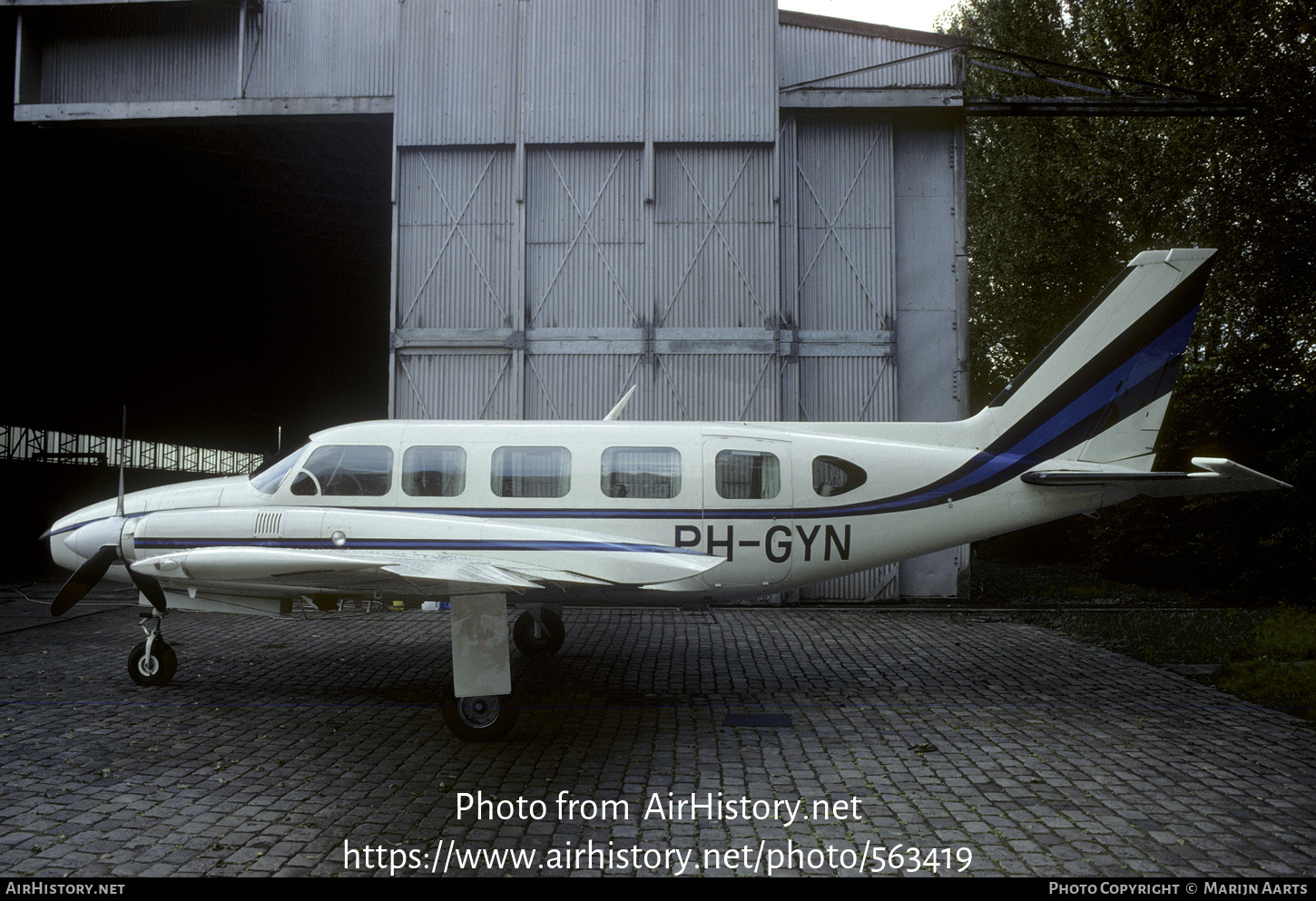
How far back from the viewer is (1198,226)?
17.6 m

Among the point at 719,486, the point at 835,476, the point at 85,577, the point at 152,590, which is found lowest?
the point at 152,590

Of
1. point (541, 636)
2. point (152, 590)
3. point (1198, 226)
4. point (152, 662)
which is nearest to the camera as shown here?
point (152, 590)

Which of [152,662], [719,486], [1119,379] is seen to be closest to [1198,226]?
[1119,379]

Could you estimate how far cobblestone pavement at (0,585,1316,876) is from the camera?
165 inches

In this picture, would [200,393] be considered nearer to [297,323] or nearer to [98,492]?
[98,492]

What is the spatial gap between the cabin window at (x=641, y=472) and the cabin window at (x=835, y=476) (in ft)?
4.89

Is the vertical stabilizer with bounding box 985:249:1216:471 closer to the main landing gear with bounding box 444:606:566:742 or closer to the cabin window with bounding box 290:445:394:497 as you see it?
the main landing gear with bounding box 444:606:566:742

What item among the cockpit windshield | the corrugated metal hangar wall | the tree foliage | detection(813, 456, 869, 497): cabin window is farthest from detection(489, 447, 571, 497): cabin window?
the tree foliage

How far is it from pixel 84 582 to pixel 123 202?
1625 cm

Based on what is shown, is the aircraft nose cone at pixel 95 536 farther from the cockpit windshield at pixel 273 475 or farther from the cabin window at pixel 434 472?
the cabin window at pixel 434 472

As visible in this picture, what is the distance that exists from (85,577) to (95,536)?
1.55 feet

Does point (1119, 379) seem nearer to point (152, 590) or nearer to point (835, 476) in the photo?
point (835, 476)

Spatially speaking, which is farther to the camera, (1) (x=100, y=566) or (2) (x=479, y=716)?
(1) (x=100, y=566)
